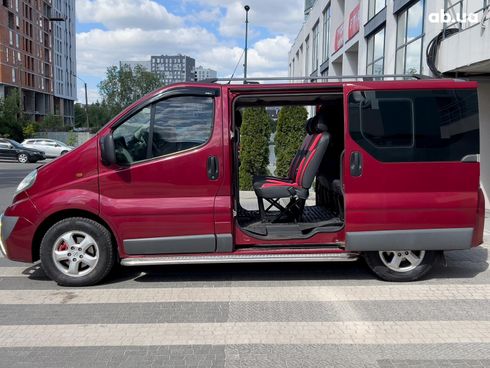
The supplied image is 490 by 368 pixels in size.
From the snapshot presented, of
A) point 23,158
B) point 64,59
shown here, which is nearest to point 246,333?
point 23,158

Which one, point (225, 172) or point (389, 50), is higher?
point (389, 50)

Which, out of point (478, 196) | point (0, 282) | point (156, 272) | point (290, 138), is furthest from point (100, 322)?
point (290, 138)

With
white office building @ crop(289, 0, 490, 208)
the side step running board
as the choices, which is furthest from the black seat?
white office building @ crop(289, 0, 490, 208)

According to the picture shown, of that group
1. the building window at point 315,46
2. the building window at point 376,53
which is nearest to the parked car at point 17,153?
the building window at point 315,46

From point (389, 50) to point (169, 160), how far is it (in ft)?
39.7

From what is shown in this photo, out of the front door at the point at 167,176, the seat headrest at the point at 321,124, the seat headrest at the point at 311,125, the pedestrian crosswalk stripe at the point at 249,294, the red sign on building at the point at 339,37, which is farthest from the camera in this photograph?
the red sign on building at the point at 339,37

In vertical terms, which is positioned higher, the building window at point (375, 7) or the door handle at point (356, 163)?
the building window at point (375, 7)

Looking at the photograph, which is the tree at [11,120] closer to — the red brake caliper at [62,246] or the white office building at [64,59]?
the white office building at [64,59]

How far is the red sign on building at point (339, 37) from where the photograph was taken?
24.1 metres

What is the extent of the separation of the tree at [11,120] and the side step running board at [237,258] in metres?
51.5

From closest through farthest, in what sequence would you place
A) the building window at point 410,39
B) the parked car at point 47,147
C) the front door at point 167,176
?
the front door at point 167,176 < the building window at point 410,39 < the parked car at point 47,147

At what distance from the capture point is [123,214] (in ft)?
17.0

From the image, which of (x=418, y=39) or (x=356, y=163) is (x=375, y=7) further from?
(x=356, y=163)

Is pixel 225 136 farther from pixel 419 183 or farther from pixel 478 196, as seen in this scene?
pixel 478 196
